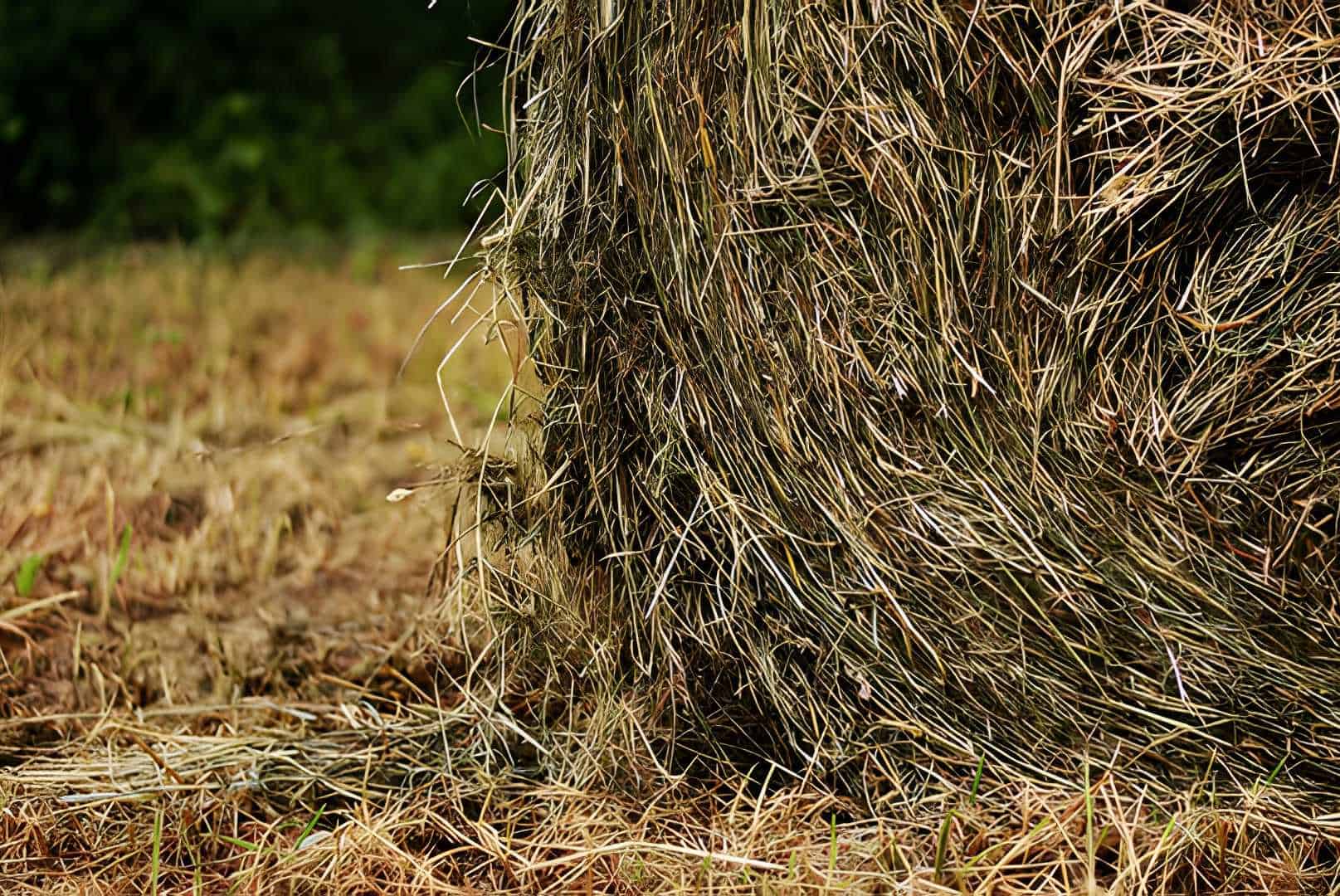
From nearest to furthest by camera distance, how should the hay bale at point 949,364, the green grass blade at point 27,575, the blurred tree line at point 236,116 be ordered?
the hay bale at point 949,364 < the green grass blade at point 27,575 < the blurred tree line at point 236,116

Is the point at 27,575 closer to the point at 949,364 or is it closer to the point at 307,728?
the point at 307,728

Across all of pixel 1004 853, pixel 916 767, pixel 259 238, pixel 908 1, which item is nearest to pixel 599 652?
pixel 916 767

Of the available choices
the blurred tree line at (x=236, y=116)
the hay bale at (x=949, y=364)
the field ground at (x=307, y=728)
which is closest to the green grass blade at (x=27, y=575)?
the field ground at (x=307, y=728)

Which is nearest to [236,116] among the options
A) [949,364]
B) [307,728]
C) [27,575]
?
A: [27,575]

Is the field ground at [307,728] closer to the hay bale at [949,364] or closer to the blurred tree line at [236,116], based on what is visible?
the hay bale at [949,364]

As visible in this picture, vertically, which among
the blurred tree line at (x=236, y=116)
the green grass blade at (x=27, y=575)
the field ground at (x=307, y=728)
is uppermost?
the blurred tree line at (x=236, y=116)

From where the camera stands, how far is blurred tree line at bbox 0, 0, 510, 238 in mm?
5723

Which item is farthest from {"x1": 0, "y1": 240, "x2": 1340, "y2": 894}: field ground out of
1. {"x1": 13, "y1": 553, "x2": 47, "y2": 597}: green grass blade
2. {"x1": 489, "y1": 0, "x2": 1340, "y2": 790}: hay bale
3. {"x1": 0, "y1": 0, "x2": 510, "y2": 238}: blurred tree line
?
{"x1": 0, "y1": 0, "x2": 510, "y2": 238}: blurred tree line

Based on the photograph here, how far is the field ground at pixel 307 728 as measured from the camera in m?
1.61

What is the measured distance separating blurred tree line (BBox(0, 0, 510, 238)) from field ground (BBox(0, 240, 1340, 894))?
262 centimetres

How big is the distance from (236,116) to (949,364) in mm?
5444

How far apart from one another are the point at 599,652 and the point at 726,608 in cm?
20

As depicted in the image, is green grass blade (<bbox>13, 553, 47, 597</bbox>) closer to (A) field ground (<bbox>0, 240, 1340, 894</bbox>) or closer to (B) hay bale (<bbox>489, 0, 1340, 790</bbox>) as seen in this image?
(A) field ground (<bbox>0, 240, 1340, 894</bbox>)

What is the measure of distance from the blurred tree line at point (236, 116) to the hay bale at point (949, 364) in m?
4.04
